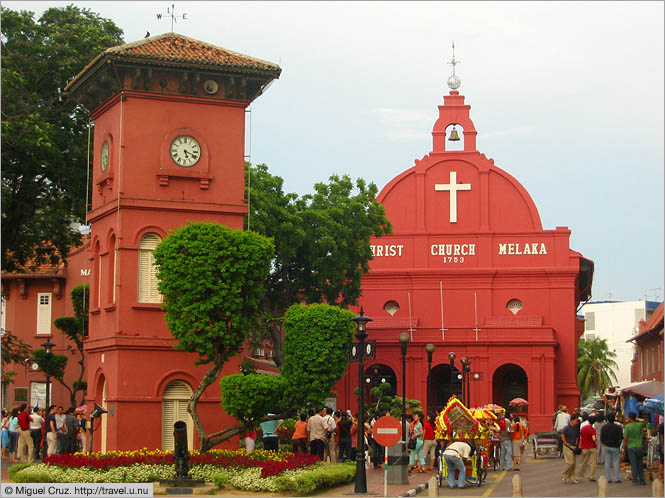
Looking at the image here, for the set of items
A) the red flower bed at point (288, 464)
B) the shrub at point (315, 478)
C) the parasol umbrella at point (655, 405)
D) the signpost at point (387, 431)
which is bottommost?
the shrub at point (315, 478)

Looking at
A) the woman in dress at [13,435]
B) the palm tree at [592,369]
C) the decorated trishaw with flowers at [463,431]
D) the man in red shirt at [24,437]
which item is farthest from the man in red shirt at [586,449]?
the palm tree at [592,369]

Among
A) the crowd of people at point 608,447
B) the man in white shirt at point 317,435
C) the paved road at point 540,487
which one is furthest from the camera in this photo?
the man in white shirt at point 317,435

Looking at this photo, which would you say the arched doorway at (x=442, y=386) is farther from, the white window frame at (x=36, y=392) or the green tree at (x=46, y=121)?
the green tree at (x=46, y=121)

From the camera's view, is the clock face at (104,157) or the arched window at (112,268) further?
the clock face at (104,157)

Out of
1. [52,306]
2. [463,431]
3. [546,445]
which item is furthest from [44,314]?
[463,431]

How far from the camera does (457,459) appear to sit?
25453mm

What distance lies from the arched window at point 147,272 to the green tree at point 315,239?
45.0 feet

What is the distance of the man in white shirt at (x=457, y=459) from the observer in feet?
83.6

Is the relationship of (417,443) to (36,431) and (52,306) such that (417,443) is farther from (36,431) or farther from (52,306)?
(52,306)

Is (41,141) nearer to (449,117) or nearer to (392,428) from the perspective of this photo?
(392,428)

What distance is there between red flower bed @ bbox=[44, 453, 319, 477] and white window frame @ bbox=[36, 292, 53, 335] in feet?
88.0

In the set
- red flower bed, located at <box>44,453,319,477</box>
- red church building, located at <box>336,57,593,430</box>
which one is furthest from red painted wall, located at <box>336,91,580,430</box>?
red flower bed, located at <box>44,453,319,477</box>

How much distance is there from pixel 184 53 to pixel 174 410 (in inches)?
387

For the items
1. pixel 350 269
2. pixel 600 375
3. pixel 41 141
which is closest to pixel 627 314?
pixel 600 375
